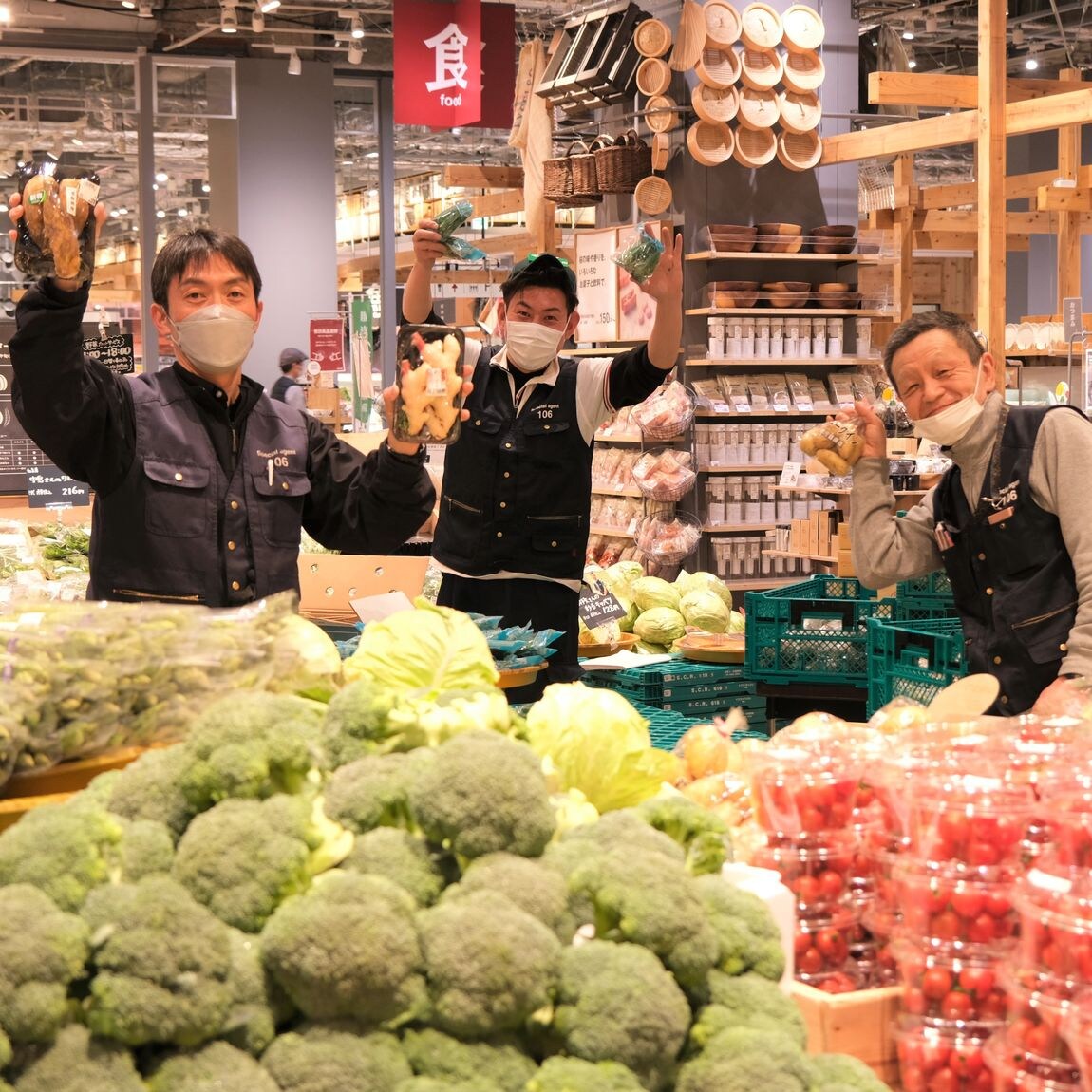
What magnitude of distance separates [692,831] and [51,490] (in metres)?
5.48

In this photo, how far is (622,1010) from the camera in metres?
1.26

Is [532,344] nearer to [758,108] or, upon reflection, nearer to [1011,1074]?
[1011,1074]

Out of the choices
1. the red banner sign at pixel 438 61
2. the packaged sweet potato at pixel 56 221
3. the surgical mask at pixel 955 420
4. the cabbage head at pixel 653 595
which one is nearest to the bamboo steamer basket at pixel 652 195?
the red banner sign at pixel 438 61

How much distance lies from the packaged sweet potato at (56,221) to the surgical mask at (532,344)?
1.82 meters

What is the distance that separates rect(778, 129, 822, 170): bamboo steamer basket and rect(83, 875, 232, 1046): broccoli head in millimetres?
8798

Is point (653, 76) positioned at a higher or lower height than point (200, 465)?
higher

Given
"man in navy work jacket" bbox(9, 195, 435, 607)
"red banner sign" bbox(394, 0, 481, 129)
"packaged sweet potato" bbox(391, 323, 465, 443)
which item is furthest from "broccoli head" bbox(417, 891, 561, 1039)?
"red banner sign" bbox(394, 0, 481, 129)

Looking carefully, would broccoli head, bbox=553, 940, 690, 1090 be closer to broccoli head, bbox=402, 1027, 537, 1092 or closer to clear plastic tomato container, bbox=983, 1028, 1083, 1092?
broccoli head, bbox=402, 1027, 537, 1092

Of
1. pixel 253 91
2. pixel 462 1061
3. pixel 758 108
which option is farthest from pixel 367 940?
pixel 253 91

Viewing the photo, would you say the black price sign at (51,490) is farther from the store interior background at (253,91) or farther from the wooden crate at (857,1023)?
the store interior background at (253,91)

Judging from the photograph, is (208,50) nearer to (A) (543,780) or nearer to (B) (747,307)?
(B) (747,307)

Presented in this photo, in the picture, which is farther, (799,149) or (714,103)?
(799,149)

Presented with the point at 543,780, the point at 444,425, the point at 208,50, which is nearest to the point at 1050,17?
the point at 208,50

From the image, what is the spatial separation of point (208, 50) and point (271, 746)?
15.7m
